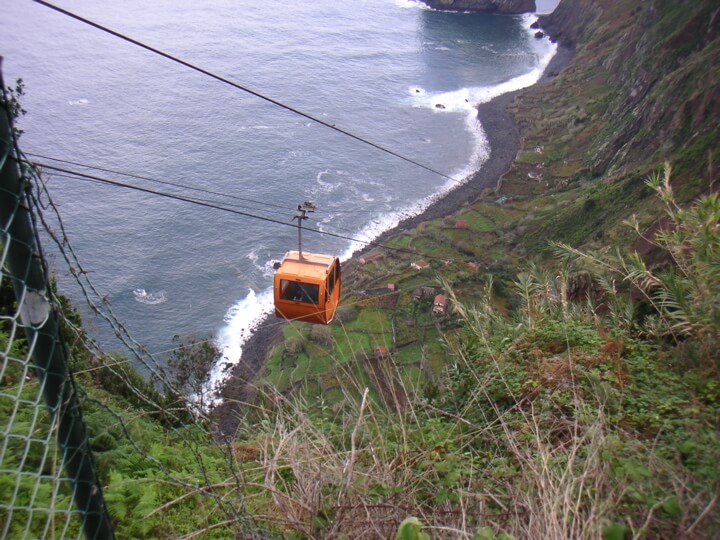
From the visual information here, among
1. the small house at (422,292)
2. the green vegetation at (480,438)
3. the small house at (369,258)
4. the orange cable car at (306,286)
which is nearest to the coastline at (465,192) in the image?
the small house at (369,258)

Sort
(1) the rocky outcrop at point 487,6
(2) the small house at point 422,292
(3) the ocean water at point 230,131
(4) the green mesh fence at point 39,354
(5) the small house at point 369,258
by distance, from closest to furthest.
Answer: (4) the green mesh fence at point 39,354 < (2) the small house at point 422,292 < (3) the ocean water at point 230,131 < (5) the small house at point 369,258 < (1) the rocky outcrop at point 487,6

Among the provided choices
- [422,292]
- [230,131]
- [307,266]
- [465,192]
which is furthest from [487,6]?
[307,266]

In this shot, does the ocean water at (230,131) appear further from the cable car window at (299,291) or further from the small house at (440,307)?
the cable car window at (299,291)

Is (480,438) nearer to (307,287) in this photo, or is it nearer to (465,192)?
(307,287)

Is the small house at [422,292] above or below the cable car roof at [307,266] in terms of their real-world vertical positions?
below

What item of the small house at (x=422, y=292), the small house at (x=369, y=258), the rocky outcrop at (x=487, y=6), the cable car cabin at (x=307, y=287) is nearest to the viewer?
the cable car cabin at (x=307, y=287)

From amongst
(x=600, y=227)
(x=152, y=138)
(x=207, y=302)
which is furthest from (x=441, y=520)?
(x=152, y=138)

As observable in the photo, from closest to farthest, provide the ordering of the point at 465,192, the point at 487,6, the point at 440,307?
the point at 440,307 → the point at 465,192 → the point at 487,6

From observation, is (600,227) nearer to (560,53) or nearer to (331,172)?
(331,172)
